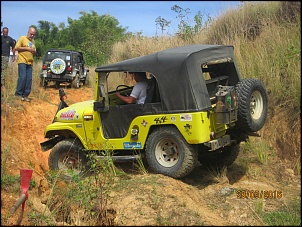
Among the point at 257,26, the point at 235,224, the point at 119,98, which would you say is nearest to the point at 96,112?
the point at 119,98

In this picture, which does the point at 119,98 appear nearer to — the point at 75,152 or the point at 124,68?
the point at 124,68

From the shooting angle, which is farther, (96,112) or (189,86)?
(96,112)

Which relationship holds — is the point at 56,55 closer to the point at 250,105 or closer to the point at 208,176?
the point at 208,176

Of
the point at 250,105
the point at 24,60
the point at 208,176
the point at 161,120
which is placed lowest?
the point at 208,176

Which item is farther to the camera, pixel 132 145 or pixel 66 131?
pixel 66 131

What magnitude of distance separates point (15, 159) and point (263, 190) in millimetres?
4115

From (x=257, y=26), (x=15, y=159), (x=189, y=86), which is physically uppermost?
(x=257, y=26)

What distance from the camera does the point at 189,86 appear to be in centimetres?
637

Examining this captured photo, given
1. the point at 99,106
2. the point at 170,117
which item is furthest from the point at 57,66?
the point at 170,117

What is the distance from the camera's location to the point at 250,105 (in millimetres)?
6848

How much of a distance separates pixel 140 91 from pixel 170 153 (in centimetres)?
118

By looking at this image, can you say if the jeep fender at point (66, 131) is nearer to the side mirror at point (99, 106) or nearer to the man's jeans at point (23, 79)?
the side mirror at point (99, 106)

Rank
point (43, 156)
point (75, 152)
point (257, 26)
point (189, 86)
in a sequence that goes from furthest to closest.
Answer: point (257, 26) → point (43, 156) → point (75, 152) → point (189, 86)

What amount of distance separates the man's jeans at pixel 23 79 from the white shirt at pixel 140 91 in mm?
4015
